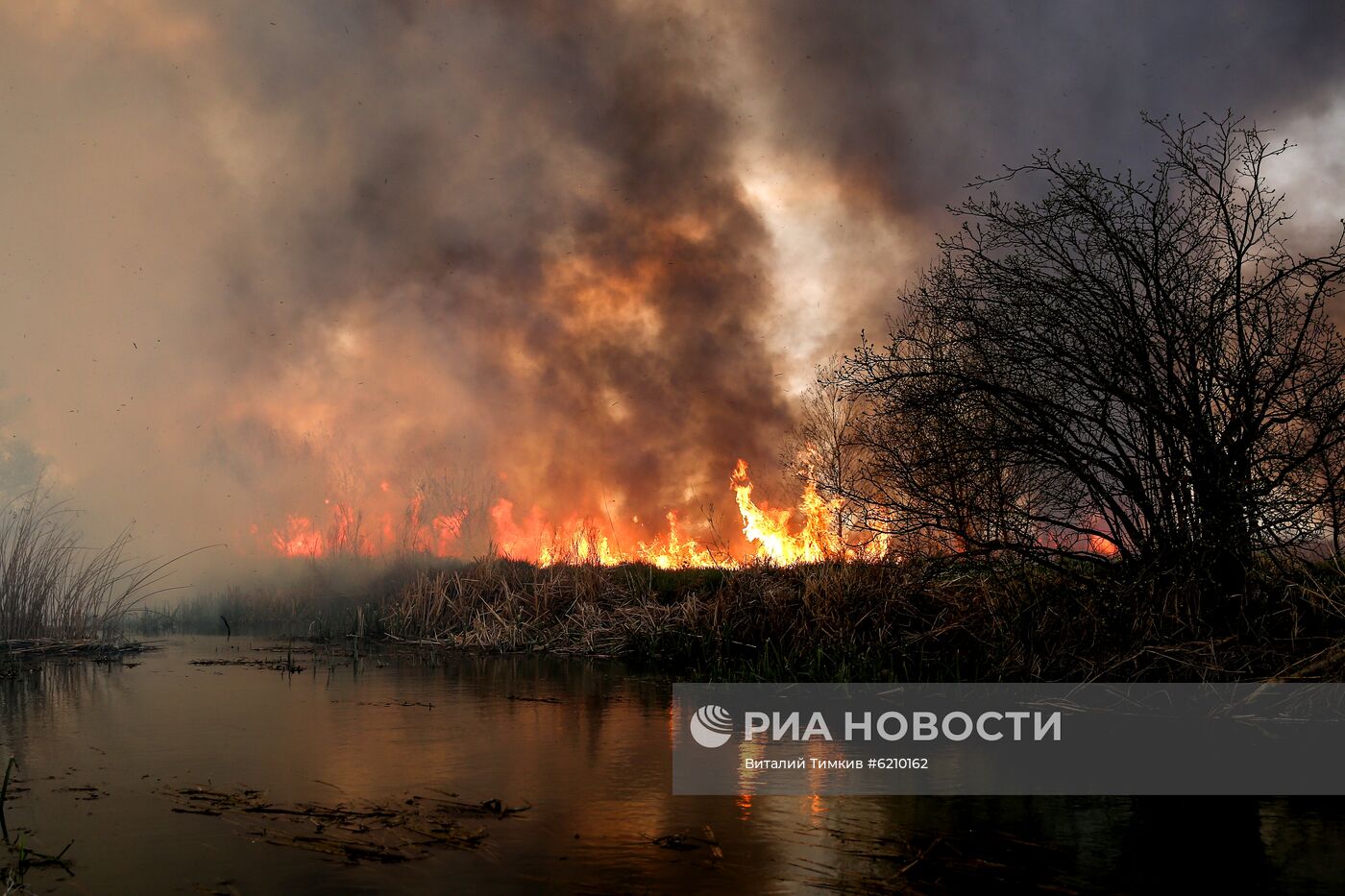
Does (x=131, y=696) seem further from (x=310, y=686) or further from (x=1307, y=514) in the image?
(x=1307, y=514)

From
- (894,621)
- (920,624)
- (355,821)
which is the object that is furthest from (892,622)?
(355,821)

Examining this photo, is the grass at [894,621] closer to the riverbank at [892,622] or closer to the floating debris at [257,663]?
the riverbank at [892,622]

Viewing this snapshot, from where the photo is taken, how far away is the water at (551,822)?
5.76 m

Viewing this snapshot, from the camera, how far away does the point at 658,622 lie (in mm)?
18266

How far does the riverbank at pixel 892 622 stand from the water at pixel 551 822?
3.74 meters

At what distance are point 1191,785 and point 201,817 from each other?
7.70 metres

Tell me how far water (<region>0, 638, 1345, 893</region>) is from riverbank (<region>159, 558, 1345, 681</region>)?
3.74m

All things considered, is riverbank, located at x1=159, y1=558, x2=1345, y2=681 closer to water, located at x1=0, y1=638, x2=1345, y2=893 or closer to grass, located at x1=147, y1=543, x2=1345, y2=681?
grass, located at x1=147, y1=543, x2=1345, y2=681

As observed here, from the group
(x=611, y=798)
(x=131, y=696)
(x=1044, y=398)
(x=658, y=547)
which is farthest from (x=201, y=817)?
(x=658, y=547)

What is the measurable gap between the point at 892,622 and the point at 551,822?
28.3ft

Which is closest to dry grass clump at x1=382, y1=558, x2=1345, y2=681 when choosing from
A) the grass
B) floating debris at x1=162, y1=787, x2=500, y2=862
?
the grass

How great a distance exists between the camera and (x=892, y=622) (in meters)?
14.6

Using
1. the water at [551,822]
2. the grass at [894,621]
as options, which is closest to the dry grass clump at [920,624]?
the grass at [894,621]

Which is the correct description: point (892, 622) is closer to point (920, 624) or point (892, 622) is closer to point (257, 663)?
point (920, 624)
